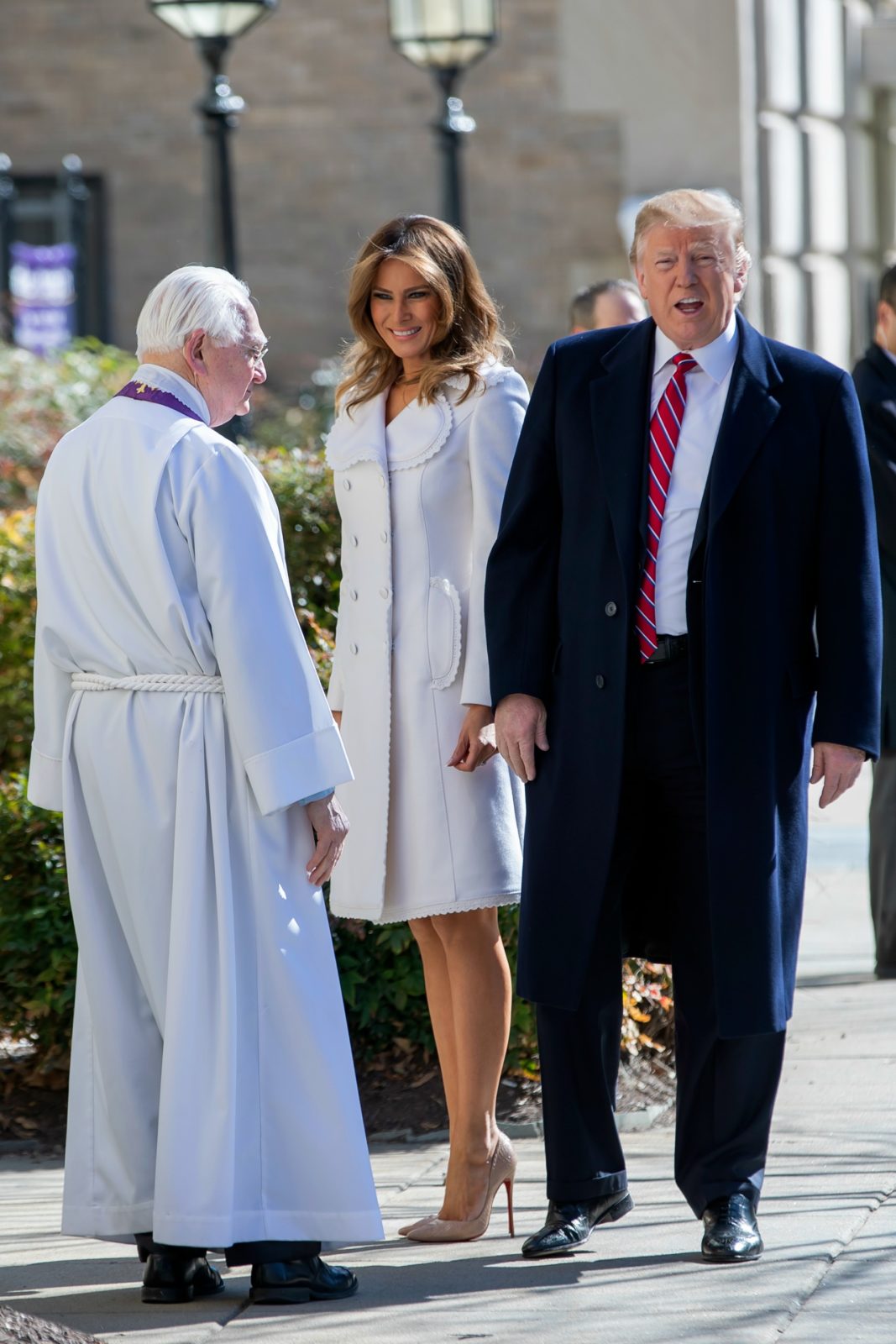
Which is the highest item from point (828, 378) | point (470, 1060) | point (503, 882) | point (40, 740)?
point (828, 378)

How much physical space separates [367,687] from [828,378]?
3.64ft

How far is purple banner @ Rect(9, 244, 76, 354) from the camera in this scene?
18766 millimetres

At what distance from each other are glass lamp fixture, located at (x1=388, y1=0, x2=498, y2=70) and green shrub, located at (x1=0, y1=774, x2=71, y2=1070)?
8456mm

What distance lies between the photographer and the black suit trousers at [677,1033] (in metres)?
3.97

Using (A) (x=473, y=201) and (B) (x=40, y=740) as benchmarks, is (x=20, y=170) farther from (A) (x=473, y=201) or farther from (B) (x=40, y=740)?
(B) (x=40, y=740)

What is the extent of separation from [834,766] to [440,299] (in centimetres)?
124

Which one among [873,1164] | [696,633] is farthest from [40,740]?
[873,1164]

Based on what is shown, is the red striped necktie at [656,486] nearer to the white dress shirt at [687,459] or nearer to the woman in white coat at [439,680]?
the white dress shirt at [687,459]

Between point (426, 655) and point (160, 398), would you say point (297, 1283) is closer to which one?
point (426, 655)

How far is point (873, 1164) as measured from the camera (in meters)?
4.72

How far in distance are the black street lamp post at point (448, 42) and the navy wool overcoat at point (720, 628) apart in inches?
344

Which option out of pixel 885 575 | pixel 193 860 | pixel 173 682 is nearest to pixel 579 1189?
pixel 193 860

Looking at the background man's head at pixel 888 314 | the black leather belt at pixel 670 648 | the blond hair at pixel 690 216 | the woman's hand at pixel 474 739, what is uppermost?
the background man's head at pixel 888 314

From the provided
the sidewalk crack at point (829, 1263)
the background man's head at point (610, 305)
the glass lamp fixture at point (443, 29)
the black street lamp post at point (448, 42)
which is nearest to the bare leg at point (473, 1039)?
the sidewalk crack at point (829, 1263)
